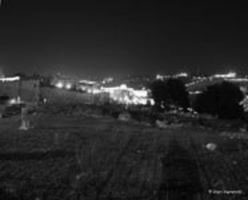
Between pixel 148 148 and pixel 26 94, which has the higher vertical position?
pixel 26 94

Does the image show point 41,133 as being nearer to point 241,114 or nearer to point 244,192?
point 244,192

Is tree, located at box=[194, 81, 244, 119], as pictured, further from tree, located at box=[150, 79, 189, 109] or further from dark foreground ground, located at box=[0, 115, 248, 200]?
dark foreground ground, located at box=[0, 115, 248, 200]

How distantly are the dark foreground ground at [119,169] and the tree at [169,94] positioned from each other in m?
35.7

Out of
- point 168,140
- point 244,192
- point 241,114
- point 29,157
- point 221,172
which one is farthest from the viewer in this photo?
point 241,114

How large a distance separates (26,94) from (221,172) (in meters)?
38.1

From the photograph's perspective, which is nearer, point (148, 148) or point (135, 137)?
point (148, 148)

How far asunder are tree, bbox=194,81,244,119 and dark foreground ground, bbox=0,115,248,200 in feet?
91.3

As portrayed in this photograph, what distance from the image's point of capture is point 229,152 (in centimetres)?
1134

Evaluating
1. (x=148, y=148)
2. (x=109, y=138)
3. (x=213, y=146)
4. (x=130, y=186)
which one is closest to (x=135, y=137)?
(x=109, y=138)

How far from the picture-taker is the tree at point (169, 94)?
49000 millimetres

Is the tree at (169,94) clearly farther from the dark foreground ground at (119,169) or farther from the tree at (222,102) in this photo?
the dark foreground ground at (119,169)

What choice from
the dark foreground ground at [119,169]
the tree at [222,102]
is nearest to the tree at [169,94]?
the tree at [222,102]

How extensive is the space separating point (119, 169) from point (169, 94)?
41253 millimetres

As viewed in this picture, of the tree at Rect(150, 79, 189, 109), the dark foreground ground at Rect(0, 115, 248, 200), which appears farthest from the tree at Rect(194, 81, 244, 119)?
the dark foreground ground at Rect(0, 115, 248, 200)
